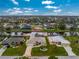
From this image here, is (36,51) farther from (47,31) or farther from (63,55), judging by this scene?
(47,31)

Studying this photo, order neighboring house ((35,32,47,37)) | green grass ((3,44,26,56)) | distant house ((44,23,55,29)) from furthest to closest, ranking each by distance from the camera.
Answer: distant house ((44,23,55,29)) → neighboring house ((35,32,47,37)) → green grass ((3,44,26,56))

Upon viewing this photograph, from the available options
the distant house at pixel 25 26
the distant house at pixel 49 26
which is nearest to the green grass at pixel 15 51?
the distant house at pixel 25 26

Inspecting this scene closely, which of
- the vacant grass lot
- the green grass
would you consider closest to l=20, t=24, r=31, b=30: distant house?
the green grass

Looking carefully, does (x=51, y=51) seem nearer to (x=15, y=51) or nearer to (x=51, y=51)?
(x=51, y=51)

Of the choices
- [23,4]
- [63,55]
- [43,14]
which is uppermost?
[23,4]

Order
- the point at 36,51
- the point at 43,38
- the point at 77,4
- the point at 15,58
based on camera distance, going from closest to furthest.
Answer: the point at 15,58, the point at 36,51, the point at 77,4, the point at 43,38

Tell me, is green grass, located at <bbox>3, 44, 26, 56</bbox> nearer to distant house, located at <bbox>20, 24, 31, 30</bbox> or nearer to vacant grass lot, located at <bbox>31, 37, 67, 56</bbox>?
vacant grass lot, located at <bbox>31, 37, 67, 56</bbox>

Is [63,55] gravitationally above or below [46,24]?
below

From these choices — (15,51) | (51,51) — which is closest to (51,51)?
(51,51)

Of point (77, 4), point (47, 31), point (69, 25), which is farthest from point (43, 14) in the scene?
point (69, 25)

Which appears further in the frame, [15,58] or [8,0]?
[8,0]

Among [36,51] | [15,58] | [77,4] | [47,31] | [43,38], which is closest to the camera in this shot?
[15,58]
